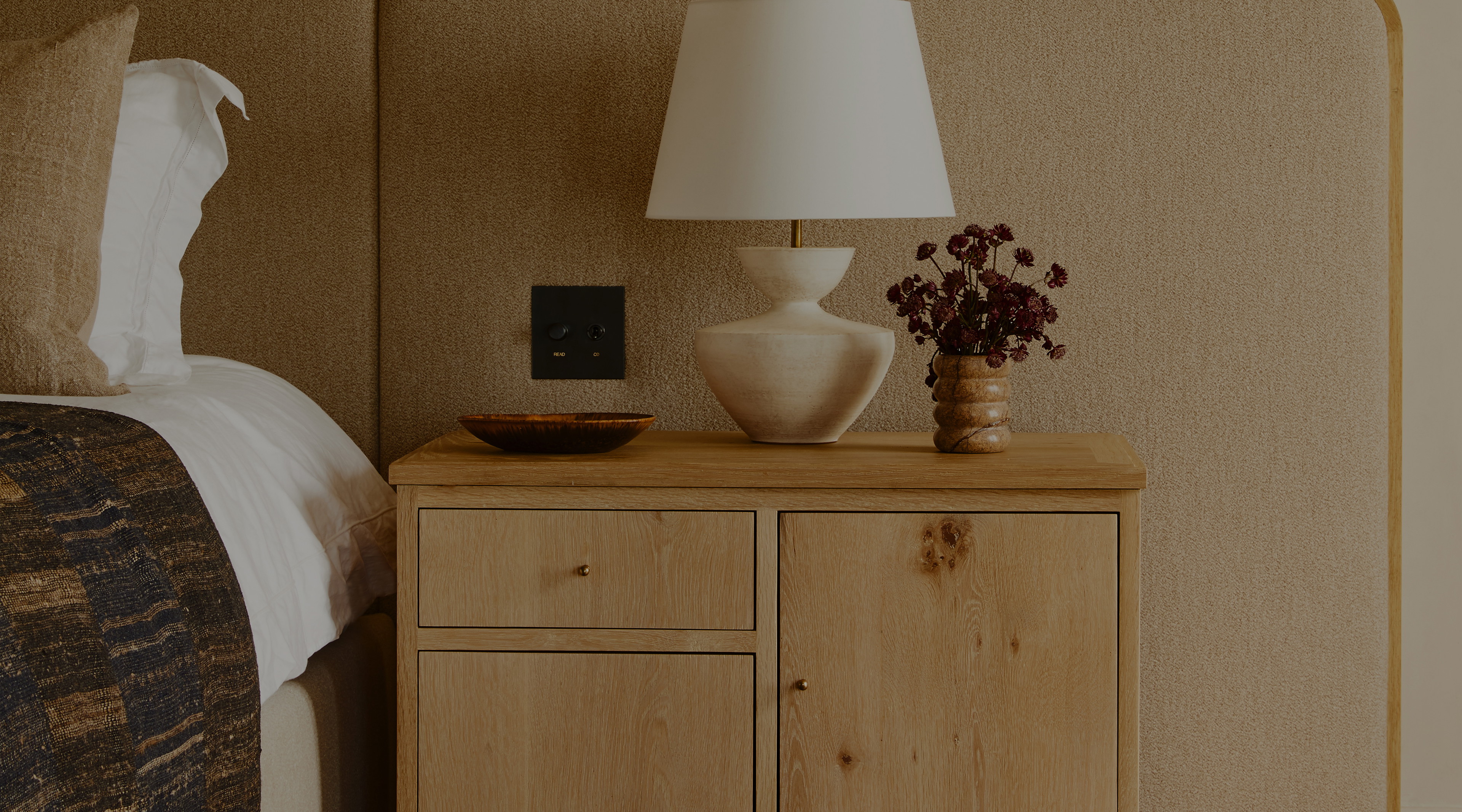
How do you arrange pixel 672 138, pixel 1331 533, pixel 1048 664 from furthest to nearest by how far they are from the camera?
1. pixel 1331 533
2. pixel 672 138
3. pixel 1048 664

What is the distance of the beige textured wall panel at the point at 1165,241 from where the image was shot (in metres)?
1.44

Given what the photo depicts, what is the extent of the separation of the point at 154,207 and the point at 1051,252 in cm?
107

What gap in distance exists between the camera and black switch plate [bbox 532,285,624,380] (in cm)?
151

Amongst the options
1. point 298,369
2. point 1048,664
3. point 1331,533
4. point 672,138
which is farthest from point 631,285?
point 1331,533

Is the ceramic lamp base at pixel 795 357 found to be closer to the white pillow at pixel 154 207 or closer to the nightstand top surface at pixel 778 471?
the nightstand top surface at pixel 778 471

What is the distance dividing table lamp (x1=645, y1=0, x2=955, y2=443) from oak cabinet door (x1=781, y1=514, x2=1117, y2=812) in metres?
0.19

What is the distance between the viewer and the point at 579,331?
Answer: 151cm

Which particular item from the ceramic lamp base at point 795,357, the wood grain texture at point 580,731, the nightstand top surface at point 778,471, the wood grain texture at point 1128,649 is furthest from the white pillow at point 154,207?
the wood grain texture at point 1128,649

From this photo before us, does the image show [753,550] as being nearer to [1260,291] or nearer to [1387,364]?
[1260,291]

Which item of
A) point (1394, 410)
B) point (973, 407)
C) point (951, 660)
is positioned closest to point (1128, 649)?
point (951, 660)

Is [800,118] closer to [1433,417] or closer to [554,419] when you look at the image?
[554,419]

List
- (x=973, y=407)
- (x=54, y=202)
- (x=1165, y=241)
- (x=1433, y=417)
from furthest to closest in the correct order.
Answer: (x=1433, y=417) → (x=1165, y=241) → (x=973, y=407) → (x=54, y=202)

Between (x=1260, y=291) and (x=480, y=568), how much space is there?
40.6 inches

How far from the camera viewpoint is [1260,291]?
145cm
